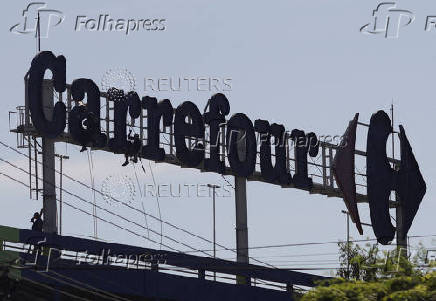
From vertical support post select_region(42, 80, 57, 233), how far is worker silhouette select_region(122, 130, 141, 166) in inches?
161

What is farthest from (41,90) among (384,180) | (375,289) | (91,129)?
(384,180)

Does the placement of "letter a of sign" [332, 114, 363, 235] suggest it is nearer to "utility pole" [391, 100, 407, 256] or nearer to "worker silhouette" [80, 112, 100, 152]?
"utility pole" [391, 100, 407, 256]

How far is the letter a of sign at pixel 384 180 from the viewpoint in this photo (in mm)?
64562

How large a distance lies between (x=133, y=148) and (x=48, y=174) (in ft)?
16.9

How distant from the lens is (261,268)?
5197 cm

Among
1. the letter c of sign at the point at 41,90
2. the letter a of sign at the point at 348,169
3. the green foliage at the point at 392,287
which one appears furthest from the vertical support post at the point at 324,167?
the green foliage at the point at 392,287

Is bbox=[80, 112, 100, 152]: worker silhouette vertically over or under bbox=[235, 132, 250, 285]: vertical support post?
over

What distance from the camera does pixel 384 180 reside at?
215 ft

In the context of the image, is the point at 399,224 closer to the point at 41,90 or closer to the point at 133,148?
the point at 133,148

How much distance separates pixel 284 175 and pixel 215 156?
16.5ft

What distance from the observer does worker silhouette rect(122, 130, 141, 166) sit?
5262cm

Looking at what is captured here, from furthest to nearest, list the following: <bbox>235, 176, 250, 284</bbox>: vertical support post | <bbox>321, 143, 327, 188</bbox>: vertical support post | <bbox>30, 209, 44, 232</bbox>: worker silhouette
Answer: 1. <bbox>321, 143, 327, 188</bbox>: vertical support post
2. <bbox>235, 176, 250, 284</bbox>: vertical support post
3. <bbox>30, 209, 44, 232</bbox>: worker silhouette

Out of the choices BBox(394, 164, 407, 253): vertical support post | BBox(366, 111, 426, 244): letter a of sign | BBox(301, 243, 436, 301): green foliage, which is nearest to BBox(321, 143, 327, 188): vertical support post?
BBox(366, 111, 426, 244): letter a of sign

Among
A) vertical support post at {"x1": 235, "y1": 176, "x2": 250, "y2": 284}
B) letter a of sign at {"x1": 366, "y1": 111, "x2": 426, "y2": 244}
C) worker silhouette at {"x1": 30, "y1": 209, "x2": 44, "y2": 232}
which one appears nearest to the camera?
worker silhouette at {"x1": 30, "y1": 209, "x2": 44, "y2": 232}
